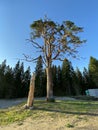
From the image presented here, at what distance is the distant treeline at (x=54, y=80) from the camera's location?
34312mm

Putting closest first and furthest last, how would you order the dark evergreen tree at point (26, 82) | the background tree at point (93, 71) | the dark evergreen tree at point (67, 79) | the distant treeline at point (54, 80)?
the distant treeline at point (54, 80)
the dark evergreen tree at point (26, 82)
the dark evergreen tree at point (67, 79)
the background tree at point (93, 71)

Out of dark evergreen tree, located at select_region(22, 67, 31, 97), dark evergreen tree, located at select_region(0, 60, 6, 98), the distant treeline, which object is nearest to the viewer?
dark evergreen tree, located at select_region(0, 60, 6, 98)

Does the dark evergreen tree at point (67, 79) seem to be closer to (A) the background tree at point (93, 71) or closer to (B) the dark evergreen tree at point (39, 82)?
(B) the dark evergreen tree at point (39, 82)

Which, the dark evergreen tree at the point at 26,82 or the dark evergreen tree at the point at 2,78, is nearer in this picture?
the dark evergreen tree at the point at 2,78

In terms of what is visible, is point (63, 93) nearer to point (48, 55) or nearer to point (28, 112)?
point (48, 55)

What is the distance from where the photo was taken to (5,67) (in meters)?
36.4

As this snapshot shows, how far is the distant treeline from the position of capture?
113ft

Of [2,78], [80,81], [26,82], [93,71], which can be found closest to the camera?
[2,78]

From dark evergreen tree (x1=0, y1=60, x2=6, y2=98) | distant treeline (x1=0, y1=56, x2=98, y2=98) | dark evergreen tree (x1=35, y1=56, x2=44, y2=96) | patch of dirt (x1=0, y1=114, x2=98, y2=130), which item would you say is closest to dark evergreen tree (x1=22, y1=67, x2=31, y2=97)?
distant treeline (x1=0, y1=56, x2=98, y2=98)

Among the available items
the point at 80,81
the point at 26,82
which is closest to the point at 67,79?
the point at 80,81

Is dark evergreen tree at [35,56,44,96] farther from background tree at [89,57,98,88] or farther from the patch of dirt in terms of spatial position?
the patch of dirt

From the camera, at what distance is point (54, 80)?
39.0 meters

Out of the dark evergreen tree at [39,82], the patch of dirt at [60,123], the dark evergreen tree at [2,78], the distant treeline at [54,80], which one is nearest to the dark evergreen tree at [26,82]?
the distant treeline at [54,80]

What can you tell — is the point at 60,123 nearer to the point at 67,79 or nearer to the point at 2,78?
the point at 2,78
